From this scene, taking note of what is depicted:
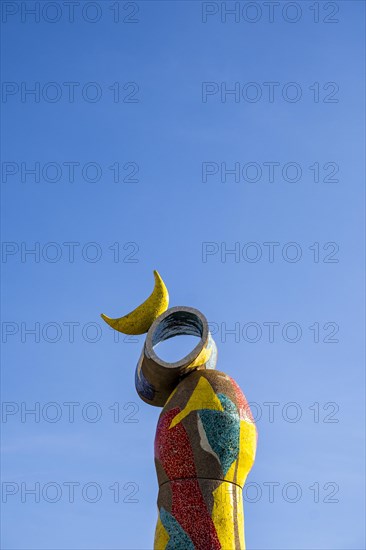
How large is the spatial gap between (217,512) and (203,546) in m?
0.66

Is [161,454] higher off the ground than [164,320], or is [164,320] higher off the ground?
[164,320]

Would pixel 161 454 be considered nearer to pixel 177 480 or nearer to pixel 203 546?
pixel 177 480

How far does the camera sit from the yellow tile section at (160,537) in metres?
17.8

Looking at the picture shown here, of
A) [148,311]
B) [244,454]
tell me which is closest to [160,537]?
[244,454]

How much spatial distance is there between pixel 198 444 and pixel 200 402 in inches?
31.8

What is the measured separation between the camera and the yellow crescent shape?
20.4 metres

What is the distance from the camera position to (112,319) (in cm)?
2077

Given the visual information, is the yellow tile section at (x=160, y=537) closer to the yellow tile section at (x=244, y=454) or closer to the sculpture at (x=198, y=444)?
the sculpture at (x=198, y=444)

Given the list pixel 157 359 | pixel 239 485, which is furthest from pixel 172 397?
pixel 239 485

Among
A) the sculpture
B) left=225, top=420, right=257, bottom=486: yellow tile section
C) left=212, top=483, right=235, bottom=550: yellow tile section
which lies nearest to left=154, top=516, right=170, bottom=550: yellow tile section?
the sculpture

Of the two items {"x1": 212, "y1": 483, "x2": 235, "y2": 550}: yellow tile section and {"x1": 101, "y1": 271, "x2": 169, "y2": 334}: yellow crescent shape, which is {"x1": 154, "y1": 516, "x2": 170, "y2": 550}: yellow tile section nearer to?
{"x1": 212, "y1": 483, "x2": 235, "y2": 550}: yellow tile section

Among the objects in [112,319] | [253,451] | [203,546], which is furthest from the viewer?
[112,319]

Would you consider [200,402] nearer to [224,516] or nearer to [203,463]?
[203,463]

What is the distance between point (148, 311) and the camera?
20.4 metres
